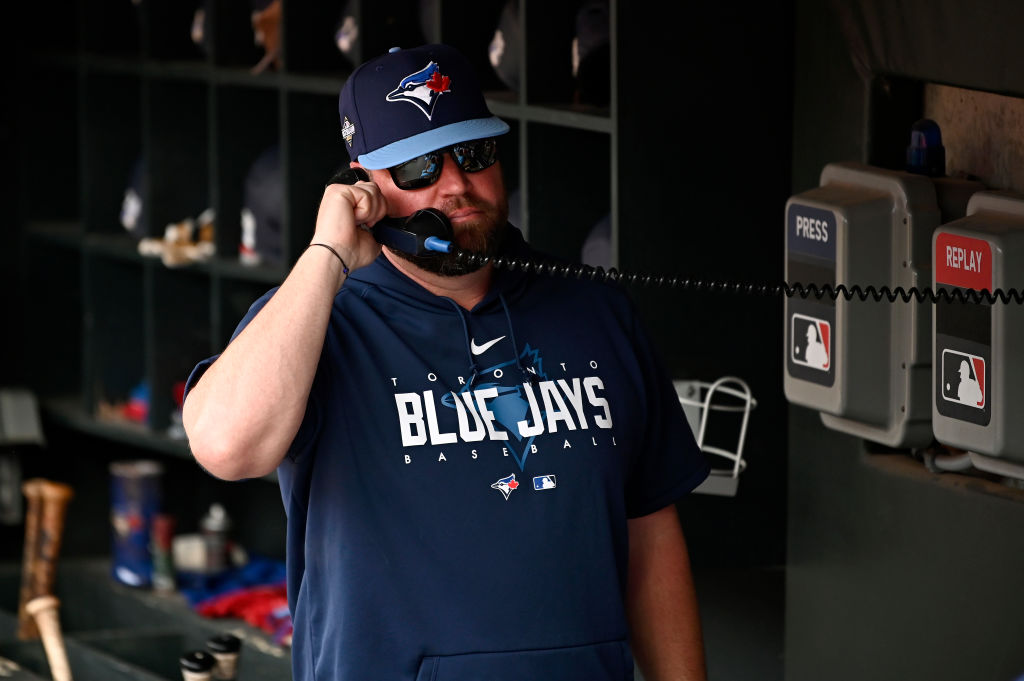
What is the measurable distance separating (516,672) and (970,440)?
76 cm

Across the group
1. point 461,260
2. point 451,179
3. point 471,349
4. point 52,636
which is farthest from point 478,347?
point 52,636

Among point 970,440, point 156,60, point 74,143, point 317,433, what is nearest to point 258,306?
point 317,433

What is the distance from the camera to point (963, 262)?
230cm

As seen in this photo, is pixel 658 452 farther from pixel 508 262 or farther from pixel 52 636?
pixel 52 636

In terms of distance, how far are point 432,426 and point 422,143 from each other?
37cm

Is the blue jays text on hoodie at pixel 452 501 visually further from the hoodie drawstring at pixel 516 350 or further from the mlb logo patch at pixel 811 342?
the mlb logo patch at pixel 811 342

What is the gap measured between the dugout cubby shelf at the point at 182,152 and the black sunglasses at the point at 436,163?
0.95 m

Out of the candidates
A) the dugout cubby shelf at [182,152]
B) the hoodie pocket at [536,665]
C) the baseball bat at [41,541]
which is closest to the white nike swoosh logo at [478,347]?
the hoodie pocket at [536,665]

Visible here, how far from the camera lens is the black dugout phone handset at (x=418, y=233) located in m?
2.09

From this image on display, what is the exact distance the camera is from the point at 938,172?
255 cm

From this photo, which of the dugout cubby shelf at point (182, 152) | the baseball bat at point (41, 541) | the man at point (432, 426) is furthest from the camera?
the baseball bat at point (41, 541)

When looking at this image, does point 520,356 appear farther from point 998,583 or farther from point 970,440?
point 998,583

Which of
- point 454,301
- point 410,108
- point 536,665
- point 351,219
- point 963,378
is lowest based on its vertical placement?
point 536,665

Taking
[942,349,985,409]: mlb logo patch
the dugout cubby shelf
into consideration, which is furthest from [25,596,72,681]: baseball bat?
[942,349,985,409]: mlb logo patch
